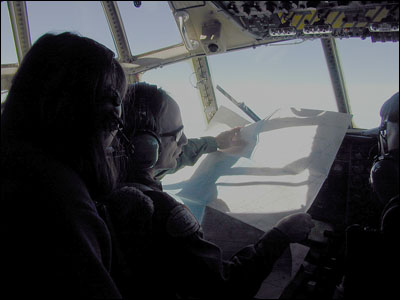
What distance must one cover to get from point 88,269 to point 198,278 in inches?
15.4

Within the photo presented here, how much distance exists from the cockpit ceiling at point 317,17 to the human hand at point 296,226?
0.59m

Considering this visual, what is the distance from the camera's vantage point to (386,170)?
2.05 ft

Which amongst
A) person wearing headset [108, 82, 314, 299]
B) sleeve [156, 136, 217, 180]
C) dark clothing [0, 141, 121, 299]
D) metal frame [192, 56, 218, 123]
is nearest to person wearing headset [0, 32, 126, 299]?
dark clothing [0, 141, 121, 299]

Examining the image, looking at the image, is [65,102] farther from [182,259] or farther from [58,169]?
[182,259]

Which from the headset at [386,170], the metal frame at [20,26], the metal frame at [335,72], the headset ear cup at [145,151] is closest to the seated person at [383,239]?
the headset at [386,170]

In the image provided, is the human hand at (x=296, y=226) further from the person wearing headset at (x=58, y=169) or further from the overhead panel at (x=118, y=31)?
the overhead panel at (x=118, y=31)

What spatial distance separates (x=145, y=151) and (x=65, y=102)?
1.55 feet

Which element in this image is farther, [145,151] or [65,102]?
[145,151]

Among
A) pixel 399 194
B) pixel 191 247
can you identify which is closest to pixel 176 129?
pixel 191 247

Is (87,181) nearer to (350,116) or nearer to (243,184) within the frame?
(243,184)

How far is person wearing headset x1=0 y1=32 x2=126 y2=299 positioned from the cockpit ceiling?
51 centimetres

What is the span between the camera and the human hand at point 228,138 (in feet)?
4.99

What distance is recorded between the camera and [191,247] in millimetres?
824

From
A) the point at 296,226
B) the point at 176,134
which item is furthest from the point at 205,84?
the point at 296,226
